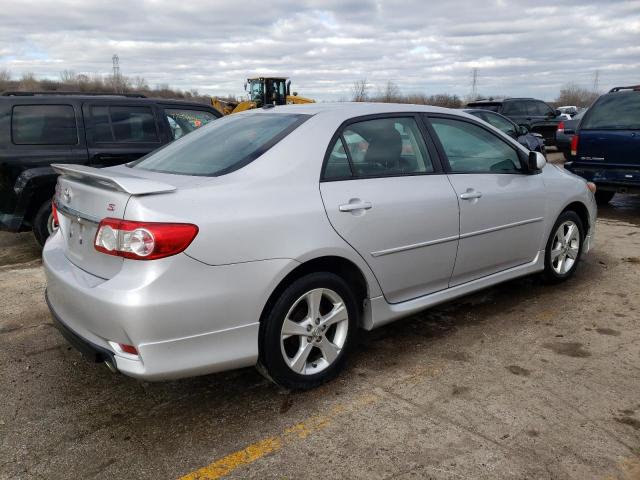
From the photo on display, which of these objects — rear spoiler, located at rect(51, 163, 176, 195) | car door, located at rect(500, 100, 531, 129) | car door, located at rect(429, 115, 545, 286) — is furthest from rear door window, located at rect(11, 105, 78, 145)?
car door, located at rect(500, 100, 531, 129)

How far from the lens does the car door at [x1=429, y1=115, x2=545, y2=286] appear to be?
13.0ft

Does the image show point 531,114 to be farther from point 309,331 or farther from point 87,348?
point 87,348

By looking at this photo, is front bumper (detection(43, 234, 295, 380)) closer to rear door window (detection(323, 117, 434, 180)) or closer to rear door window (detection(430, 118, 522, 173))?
rear door window (detection(323, 117, 434, 180))

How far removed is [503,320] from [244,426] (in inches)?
90.8

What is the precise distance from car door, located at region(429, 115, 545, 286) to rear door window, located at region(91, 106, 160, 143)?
392 cm

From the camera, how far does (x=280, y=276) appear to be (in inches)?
114

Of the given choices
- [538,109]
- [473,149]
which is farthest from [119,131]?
[538,109]

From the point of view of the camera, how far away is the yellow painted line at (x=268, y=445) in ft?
8.32

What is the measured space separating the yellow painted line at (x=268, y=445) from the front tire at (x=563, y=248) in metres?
2.52

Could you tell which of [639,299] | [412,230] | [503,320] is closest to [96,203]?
[412,230]

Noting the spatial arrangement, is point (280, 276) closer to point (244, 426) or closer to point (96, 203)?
point (244, 426)

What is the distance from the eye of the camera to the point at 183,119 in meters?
7.15

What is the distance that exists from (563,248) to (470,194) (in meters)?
1.61

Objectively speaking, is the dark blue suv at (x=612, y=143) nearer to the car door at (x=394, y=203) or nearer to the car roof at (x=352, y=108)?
the car roof at (x=352, y=108)
